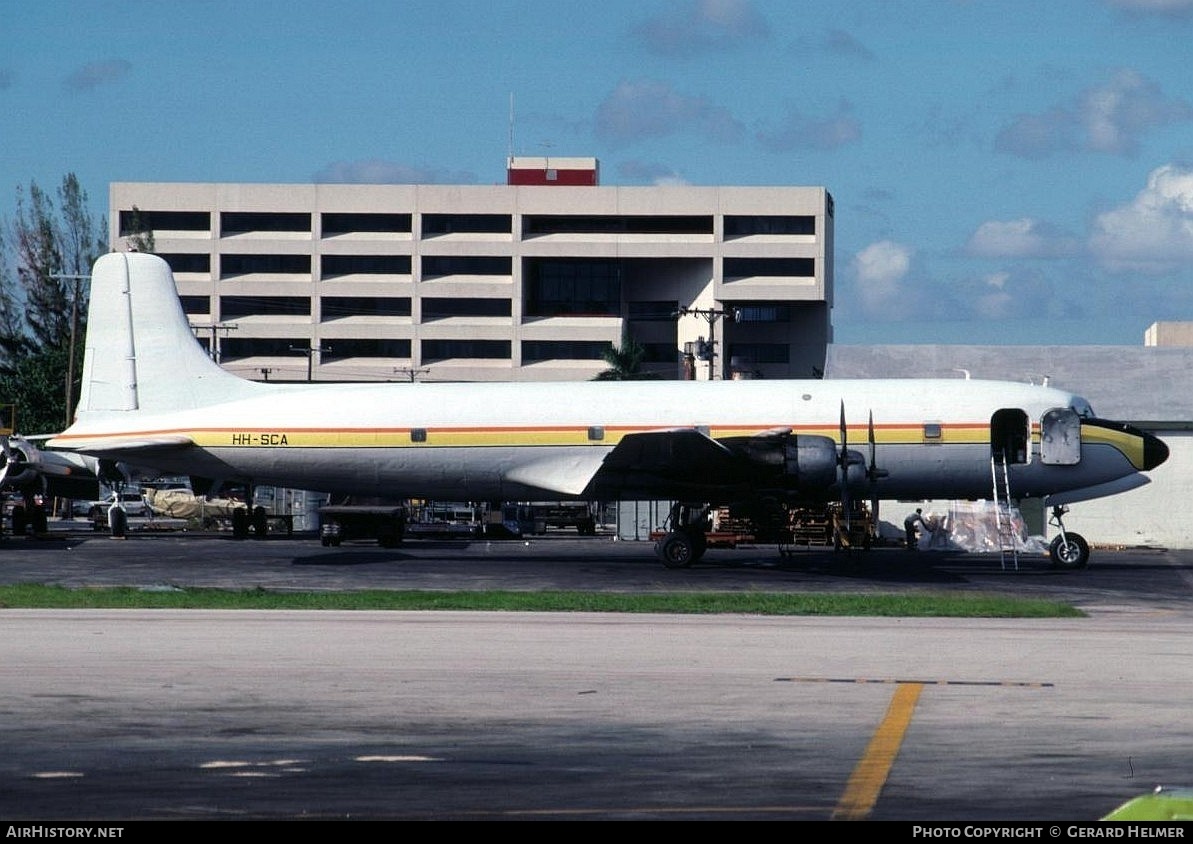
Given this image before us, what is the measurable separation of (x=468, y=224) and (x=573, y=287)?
12.0 m

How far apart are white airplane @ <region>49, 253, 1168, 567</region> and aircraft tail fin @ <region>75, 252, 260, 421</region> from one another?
107 cm

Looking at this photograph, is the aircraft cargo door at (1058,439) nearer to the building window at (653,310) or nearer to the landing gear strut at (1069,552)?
the landing gear strut at (1069,552)

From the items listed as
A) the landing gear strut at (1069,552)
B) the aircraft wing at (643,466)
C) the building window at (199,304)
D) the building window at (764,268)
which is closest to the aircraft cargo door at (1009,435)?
the landing gear strut at (1069,552)

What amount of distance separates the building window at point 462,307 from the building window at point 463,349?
2.67 m

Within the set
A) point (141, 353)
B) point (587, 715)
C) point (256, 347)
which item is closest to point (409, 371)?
point (256, 347)

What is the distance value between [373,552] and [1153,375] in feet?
107

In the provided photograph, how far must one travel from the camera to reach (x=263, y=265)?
14338 centimetres

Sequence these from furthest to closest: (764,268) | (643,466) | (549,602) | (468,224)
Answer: (468,224) → (764,268) → (643,466) → (549,602)

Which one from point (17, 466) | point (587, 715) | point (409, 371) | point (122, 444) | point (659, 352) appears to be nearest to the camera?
point (587, 715)

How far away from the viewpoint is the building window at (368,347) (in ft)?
465

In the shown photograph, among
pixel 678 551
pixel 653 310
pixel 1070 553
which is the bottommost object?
pixel 1070 553

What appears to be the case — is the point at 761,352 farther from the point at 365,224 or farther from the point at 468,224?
the point at 365,224

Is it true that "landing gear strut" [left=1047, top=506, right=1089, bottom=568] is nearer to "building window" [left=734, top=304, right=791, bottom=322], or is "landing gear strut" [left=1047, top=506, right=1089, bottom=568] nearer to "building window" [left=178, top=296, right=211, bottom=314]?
"building window" [left=734, top=304, right=791, bottom=322]

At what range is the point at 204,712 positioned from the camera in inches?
573
